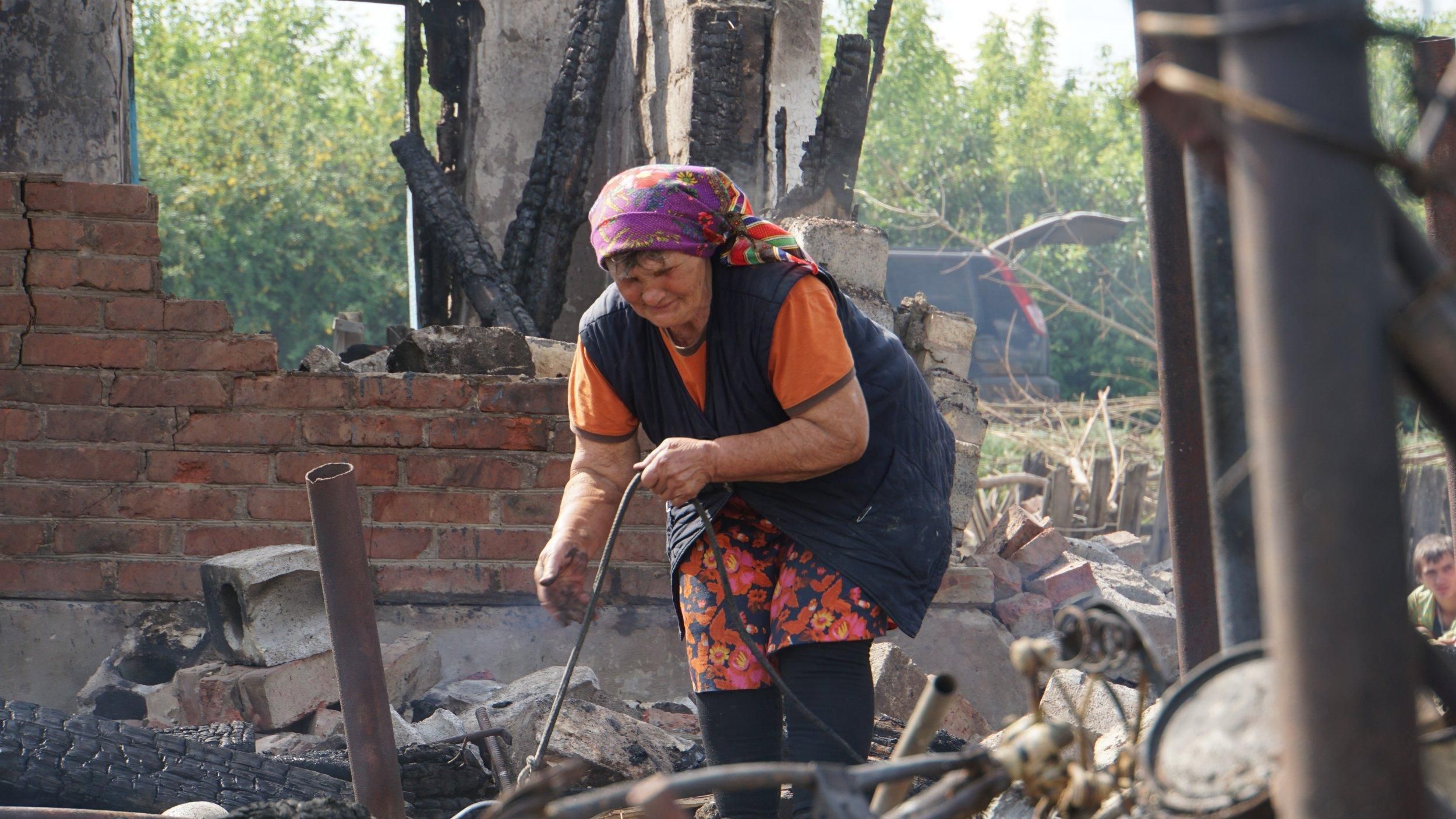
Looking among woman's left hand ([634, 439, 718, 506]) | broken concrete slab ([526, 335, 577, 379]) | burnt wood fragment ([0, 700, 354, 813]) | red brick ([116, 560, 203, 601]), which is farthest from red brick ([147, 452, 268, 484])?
woman's left hand ([634, 439, 718, 506])

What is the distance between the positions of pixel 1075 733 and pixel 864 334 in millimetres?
1461

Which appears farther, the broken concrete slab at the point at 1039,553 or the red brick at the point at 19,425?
the broken concrete slab at the point at 1039,553

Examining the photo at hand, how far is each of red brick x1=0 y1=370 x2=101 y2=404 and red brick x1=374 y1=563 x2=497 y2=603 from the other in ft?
3.57

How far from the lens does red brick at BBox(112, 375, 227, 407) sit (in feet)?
13.6

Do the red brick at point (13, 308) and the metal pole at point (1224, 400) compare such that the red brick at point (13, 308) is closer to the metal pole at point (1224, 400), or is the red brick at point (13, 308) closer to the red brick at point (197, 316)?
the red brick at point (197, 316)

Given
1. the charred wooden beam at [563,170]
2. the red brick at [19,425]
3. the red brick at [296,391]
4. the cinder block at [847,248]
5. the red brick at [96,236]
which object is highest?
the charred wooden beam at [563,170]

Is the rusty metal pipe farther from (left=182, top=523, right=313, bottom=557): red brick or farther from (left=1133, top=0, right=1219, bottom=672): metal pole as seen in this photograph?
(left=182, top=523, right=313, bottom=557): red brick

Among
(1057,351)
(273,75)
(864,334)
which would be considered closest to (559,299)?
(864,334)

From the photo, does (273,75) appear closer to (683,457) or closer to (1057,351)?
(1057,351)

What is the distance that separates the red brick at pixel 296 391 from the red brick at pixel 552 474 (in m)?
0.67

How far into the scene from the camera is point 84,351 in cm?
412

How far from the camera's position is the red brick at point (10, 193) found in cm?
405

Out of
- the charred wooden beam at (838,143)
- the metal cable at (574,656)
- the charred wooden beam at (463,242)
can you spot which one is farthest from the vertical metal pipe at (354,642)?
the charred wooden beam at (463,242)

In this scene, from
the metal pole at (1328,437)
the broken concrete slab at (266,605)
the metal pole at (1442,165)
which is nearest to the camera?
the metal pole at (1328,437)
